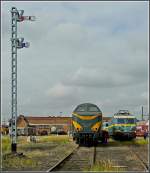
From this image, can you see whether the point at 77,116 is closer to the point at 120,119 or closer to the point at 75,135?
the point at 75,135

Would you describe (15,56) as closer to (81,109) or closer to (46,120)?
(81,109)

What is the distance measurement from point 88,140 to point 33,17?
418 inches

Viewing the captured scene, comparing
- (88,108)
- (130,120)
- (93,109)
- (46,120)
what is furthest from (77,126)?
(46,120)

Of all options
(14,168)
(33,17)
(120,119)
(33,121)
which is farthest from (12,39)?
(33,121)

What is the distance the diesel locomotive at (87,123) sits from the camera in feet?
94.3

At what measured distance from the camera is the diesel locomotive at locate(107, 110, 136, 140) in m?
40.0

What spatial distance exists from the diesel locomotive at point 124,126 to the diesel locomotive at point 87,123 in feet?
35.8

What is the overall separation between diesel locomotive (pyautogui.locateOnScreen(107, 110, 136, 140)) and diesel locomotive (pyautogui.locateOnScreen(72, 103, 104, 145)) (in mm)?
10924

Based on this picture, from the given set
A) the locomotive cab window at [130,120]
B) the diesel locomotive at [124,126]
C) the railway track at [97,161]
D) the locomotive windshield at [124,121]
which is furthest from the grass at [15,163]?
the locomotive cab window at [130,120]

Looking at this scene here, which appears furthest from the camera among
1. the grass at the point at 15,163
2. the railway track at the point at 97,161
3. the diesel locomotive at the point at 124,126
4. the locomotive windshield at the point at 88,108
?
the diesel locomotive at the point at 124,126

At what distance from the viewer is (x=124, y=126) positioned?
40.0 meters

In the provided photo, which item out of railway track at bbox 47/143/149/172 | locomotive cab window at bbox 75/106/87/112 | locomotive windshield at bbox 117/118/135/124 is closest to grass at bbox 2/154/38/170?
railway track at bbox 47/143/149/172

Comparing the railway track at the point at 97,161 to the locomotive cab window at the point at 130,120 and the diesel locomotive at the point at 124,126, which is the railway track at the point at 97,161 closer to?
the diesel locomotive at the point at 124,126

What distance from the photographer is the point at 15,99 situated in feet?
68.0
